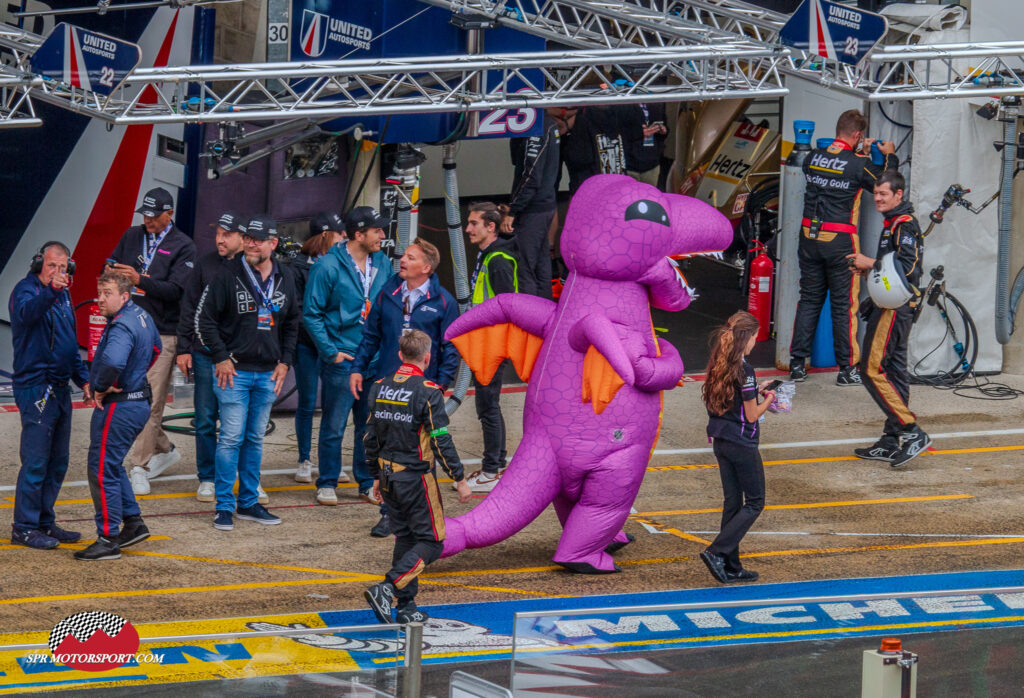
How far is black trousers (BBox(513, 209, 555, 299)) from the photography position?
1276cm

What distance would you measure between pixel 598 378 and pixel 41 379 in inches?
125

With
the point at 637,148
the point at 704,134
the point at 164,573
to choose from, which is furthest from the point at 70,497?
the point at 704,134

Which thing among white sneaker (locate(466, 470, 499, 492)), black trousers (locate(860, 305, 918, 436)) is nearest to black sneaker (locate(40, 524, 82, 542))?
white sneaker (locate(466, 470, 499, 492))

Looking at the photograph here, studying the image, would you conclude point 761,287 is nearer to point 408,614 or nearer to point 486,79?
point 486,79

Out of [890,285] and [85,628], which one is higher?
[890,285]

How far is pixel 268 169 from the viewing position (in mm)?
12680

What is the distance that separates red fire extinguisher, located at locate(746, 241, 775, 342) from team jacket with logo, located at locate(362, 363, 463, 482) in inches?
252

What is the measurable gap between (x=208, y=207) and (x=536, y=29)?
3.09m

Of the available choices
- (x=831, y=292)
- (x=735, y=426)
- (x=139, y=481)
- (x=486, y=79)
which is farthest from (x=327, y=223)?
(x=831, y=292)

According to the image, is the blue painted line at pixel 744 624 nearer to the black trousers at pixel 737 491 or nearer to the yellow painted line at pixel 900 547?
the black trousers at pixel 737 491

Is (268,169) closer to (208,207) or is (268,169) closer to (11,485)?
(208,207)

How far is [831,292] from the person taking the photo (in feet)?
42.0

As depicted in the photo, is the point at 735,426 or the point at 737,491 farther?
the point at 737,491

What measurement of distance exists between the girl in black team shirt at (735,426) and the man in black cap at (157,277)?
3.66 metres
